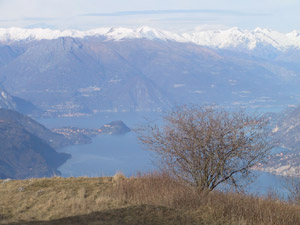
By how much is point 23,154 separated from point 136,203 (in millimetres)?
165123

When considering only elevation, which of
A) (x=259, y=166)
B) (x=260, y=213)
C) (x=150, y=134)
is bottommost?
(x=260, y=213)

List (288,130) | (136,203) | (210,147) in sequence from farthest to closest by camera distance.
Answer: (288,130) → (210,147) → (136,203)

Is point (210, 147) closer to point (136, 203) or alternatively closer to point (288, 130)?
point (136, 203)

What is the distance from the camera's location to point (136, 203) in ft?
30.2

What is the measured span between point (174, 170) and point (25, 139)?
6812 inches

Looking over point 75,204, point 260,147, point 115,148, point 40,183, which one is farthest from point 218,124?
point 115,148

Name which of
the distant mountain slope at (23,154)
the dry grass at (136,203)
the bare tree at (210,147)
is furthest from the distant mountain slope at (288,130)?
the dry grass at (136,203)

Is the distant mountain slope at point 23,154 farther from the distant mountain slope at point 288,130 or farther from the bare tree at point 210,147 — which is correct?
the bare tree at point 210,147

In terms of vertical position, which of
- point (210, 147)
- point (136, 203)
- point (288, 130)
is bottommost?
point (136, 203)

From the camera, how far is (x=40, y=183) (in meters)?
12.2

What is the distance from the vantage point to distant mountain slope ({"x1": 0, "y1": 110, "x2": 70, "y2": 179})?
15112cm

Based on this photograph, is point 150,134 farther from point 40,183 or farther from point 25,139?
point 25,139

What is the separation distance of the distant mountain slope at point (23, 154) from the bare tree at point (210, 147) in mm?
139363

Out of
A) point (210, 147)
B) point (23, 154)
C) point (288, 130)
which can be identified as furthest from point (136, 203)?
point (288, 130)
